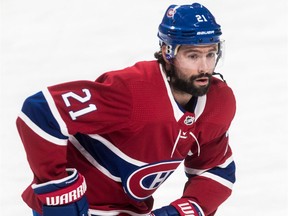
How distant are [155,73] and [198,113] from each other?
0.82ft

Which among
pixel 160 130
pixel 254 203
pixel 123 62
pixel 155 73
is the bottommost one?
pixel 254 203

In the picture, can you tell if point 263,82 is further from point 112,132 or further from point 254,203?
point 112,132

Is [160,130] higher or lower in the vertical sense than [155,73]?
lower

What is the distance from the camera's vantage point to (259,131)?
15.3 ft

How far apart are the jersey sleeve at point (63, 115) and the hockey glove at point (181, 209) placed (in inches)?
19.5

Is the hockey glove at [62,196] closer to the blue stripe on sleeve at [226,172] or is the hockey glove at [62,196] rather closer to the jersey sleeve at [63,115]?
the jersey sleeve at [63,115]

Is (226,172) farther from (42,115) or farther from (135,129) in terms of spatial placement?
(42,115)

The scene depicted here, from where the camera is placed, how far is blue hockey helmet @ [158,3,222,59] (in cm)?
310

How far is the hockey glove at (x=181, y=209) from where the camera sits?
3389 mm

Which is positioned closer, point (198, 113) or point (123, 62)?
point (198, 113)

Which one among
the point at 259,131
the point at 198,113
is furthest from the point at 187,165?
the point at 259,131

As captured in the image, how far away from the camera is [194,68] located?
3145 mm

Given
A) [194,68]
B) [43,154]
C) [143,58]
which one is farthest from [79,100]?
[143,58]

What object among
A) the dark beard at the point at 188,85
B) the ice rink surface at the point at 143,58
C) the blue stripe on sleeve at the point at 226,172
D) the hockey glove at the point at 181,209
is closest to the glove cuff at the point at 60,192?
the hockey glove at the point at 181,209
